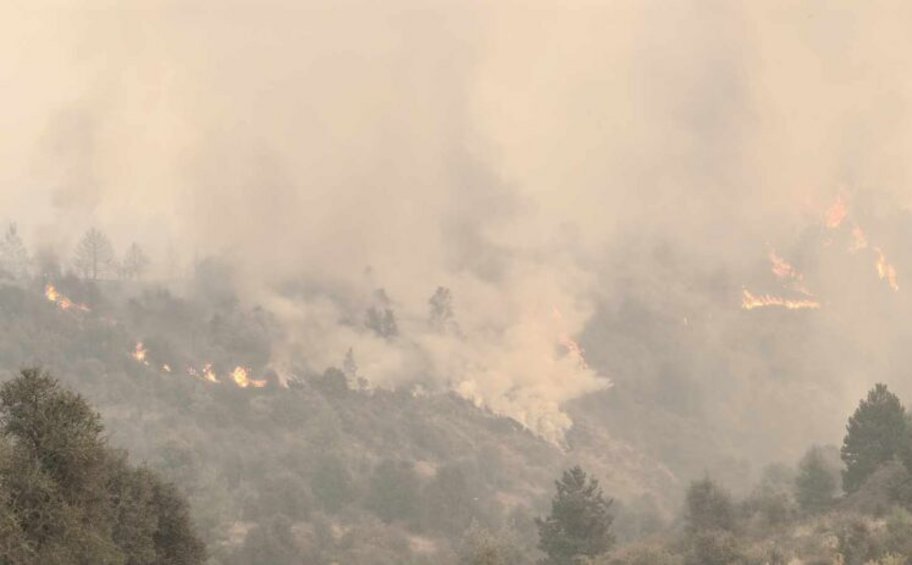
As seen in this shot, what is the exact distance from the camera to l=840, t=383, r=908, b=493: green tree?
7369 cm

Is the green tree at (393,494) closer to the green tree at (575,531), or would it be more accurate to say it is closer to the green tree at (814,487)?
the green tree at (575,531)

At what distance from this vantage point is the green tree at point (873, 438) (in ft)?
242

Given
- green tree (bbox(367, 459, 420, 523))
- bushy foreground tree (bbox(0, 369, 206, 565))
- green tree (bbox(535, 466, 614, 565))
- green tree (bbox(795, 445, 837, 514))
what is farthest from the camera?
green tree (bbox(367, 459, 420, 523))

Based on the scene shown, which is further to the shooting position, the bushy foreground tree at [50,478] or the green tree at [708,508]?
the green tree at [708,508]

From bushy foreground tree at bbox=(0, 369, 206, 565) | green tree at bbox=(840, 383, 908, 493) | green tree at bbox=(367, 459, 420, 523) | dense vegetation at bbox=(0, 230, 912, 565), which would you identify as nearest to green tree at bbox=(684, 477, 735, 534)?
dense vegetation at bbox=(0, 230, 912, 565)

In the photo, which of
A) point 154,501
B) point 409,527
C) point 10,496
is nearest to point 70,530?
point 10,496

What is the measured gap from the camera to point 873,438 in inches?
2953

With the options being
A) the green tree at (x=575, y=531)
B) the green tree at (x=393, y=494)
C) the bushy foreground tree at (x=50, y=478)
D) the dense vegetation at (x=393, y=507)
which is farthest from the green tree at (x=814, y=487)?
the green tree at (x=393, y=494)

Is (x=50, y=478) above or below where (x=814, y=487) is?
below

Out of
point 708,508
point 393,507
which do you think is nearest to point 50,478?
point 708,508

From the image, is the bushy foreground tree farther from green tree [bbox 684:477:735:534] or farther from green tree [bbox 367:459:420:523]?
green tree [bbox 367:459:420:523]

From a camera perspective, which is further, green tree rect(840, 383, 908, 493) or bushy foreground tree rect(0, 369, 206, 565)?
green tree rect(840, 383, 908, 493)

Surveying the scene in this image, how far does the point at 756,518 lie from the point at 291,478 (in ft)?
359

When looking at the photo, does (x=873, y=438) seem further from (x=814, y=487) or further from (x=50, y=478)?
(x=50, y=478)
